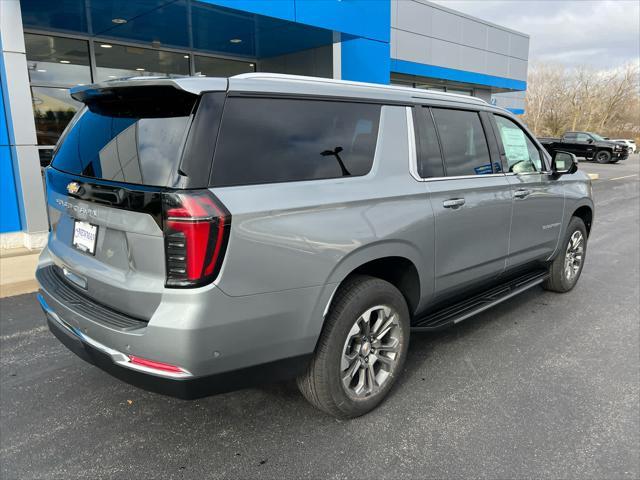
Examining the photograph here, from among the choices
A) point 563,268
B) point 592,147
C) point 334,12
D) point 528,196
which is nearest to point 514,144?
point 528,196

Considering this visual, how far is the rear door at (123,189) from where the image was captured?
2.24 metres

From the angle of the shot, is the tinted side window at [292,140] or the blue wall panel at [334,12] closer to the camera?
the tinted side window at [292,140]

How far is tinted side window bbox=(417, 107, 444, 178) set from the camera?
325 centimetres

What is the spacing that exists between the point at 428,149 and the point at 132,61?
9242 mm

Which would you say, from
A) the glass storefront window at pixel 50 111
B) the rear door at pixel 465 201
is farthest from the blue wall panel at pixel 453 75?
the rear door at pixel 465 201

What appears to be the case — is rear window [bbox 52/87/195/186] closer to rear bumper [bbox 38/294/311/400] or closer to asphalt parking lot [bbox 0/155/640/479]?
rear bumper [bbox 38/294/311/400]

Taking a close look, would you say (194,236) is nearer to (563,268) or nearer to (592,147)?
(563,268)

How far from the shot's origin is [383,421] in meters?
2.98

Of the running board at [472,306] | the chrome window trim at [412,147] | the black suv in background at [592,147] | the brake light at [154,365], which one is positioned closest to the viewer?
the brake light at [154,365]

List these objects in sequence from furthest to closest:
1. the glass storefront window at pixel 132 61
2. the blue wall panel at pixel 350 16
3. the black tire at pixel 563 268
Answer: the glass storefront window at pixel 132 61 < the blue wall panel at pixel 350 16 < the black tire at pixel 563 268

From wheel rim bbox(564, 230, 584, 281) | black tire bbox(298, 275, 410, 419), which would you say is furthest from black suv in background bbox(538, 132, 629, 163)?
black tire bbox(298, 275, 410, 419)

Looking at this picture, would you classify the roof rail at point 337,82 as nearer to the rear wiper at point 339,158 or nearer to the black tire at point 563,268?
the rear wiper at point 339,158

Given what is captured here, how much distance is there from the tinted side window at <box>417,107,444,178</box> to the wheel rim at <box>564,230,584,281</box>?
259 centimetres

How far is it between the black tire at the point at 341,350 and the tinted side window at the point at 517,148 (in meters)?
1.93
